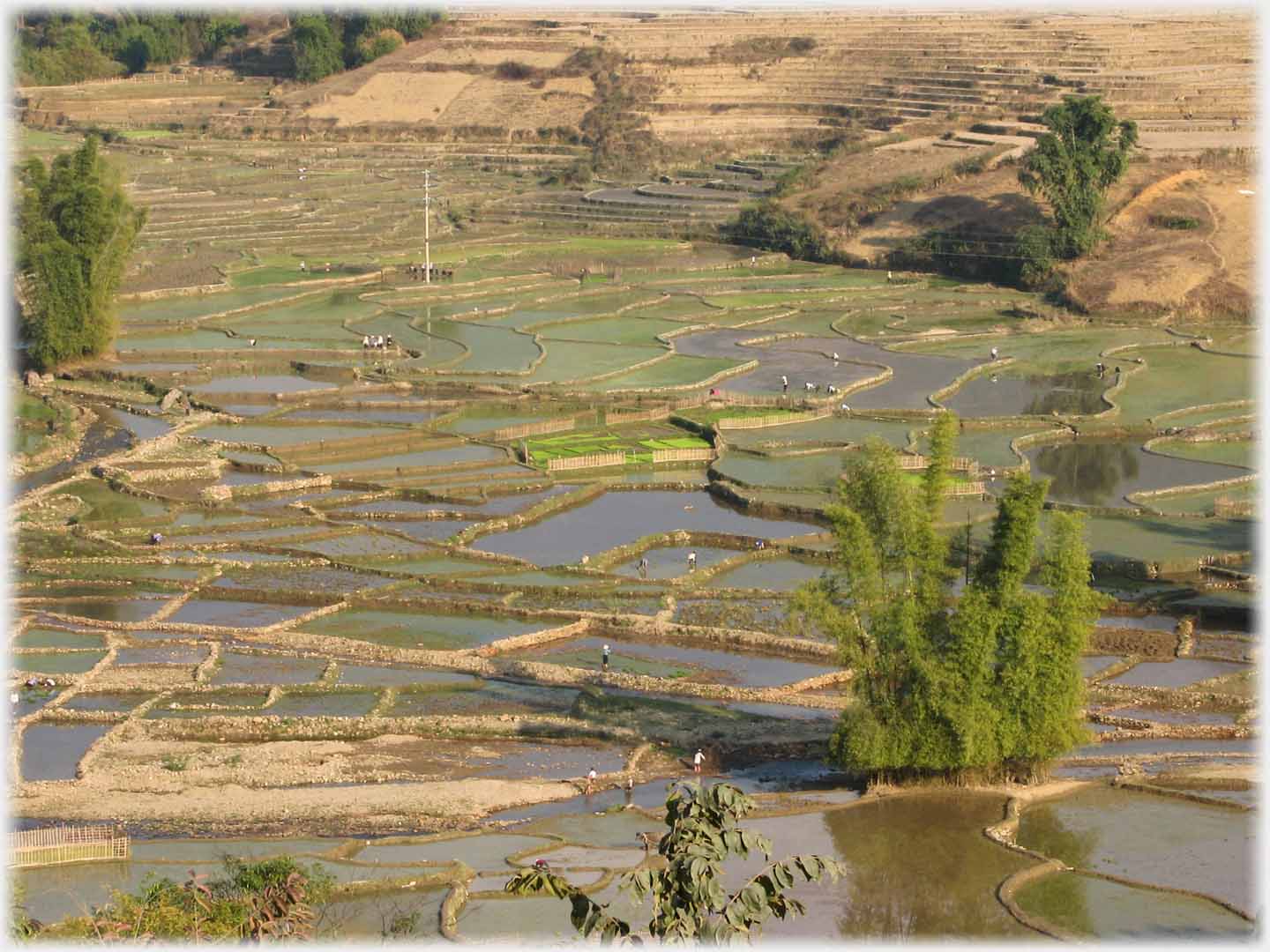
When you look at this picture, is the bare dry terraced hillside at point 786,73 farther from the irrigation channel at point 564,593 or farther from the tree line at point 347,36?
the irrigation channel at point 564,593

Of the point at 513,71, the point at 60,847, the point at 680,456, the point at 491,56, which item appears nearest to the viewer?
the point at 60,847

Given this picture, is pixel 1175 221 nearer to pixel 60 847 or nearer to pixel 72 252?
pixel 72 252

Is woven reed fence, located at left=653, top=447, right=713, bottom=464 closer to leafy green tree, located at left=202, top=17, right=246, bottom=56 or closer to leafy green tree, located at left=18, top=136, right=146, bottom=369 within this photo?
leafy green tree, located at left=18, top=136, right=146, bottom=369

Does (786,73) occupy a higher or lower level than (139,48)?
lower

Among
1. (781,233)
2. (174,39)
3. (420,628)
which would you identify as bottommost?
(420,628)

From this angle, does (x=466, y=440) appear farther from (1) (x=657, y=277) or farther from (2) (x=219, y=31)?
(2) (x=219, y=31)

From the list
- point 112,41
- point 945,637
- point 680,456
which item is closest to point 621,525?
point 680,456

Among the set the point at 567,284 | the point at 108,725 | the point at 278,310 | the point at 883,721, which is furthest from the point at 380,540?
the point at 567,284
